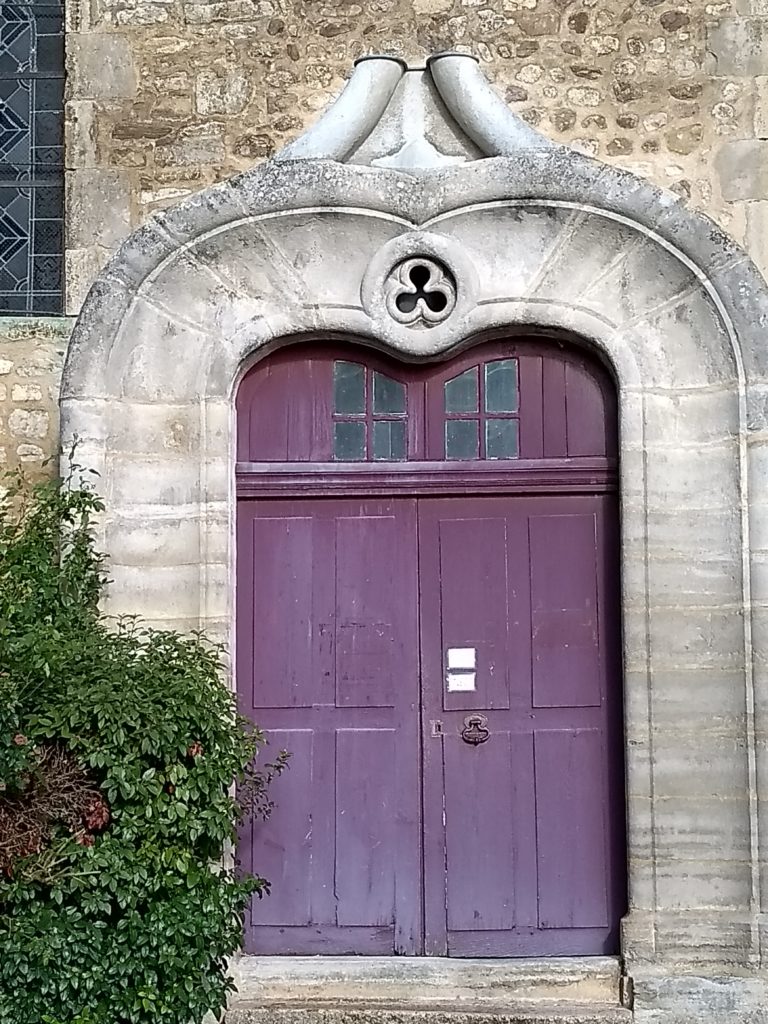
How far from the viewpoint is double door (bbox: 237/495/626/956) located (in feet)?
18.0

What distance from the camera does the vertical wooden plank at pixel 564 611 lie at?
5539 millimetres

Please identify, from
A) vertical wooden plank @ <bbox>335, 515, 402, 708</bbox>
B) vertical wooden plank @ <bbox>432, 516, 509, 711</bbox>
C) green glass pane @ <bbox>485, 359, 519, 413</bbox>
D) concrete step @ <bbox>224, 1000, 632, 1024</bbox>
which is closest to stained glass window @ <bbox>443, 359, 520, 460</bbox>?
green glass pane @ <bbox>485, 359, 519, 413</bbox>

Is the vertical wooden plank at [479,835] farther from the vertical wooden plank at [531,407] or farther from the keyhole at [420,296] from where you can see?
the keyhole at [420,296]

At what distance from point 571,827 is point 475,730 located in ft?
1.79

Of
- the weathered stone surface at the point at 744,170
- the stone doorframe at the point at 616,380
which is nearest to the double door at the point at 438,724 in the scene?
the stone doorframe at the point at 616,380

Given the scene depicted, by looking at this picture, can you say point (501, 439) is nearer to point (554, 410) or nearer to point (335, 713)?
point (554, 410)

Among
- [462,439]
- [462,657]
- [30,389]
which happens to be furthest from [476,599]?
[30,389]

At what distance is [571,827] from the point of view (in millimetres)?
5488

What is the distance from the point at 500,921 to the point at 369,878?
0.55 meters

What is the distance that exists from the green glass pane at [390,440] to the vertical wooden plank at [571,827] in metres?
1.28

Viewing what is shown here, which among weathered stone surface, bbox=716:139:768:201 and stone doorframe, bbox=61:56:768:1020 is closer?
stone doorframe, bbox=61:56:768:1020

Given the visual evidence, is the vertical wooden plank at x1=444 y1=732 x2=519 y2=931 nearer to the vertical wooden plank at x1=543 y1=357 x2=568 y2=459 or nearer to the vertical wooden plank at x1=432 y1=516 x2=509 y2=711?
the vertical wooden plank at x1=432 y1=516 x2=509 y2=711

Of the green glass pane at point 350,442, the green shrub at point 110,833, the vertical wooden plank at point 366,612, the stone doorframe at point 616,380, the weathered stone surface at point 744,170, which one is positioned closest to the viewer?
the green shrub at point 110,833

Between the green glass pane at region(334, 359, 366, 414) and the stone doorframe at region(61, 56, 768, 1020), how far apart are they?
0.18 m
